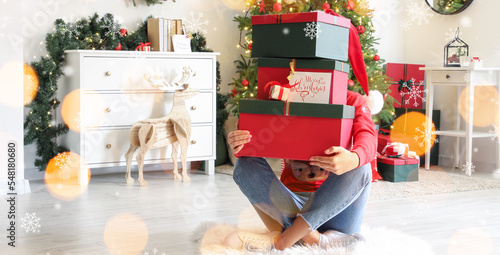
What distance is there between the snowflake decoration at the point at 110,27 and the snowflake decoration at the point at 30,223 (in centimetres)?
149

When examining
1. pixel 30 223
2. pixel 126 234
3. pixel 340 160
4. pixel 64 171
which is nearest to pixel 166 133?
pixel 64 171

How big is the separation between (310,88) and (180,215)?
1.14m

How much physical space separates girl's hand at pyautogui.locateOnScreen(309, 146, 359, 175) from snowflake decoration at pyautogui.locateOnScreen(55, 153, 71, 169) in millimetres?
2353

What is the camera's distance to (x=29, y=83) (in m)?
3.77

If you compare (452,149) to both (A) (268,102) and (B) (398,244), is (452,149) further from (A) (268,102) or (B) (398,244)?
(A) (268,102)

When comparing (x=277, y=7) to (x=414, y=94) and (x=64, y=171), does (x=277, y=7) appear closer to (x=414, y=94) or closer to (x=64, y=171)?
(x=414, y=94)

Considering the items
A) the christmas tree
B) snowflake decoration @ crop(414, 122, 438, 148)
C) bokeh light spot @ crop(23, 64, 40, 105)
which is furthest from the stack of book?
snowflake decoration @ crop(414, 122, 438, 148)

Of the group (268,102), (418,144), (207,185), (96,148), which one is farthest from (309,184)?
(418,144)

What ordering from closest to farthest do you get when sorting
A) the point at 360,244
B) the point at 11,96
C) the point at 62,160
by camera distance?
1. the point at 360,244
2. the point at 11,96
3. the point at 62,160

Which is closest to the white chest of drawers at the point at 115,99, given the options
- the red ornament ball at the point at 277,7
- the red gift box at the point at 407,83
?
the red ornament ball at the point at 277,7

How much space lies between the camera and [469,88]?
13.6ft

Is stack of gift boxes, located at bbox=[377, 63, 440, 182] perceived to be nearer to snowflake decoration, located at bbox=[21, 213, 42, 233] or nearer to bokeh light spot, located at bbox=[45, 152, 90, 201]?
bokeh light spot, located at bbox=[45, 152, 90, 201]

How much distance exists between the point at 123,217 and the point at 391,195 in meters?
1.50

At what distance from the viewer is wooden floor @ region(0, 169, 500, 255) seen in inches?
94.0
